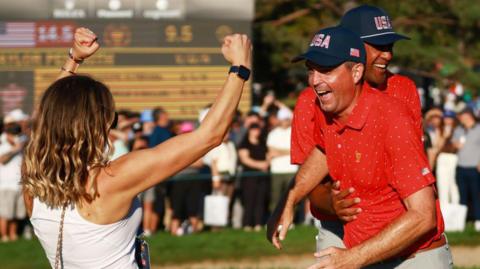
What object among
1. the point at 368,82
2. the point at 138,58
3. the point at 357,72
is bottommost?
the point at 138,58

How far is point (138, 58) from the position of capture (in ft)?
68.2

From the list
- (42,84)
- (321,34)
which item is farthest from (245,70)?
(42,84)

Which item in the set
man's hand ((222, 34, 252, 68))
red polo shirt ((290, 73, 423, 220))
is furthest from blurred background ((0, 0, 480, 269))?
man's hand ((222, 34, 252, 68))

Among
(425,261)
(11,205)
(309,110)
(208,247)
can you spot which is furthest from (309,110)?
(11,205)

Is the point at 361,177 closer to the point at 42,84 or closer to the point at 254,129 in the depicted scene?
the point at 254,129

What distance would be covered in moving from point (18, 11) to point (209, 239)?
702 cm

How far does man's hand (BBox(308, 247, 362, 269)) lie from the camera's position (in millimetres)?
5312

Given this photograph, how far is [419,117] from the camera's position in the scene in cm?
634

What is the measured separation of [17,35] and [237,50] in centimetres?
1597

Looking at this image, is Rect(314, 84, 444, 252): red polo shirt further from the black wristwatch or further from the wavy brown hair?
the wavy brown hair

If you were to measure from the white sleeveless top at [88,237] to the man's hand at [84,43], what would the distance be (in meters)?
0.95

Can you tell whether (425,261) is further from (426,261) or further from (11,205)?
(11,205)

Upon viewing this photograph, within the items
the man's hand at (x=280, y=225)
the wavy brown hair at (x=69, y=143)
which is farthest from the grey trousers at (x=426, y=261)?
the wavy brown hair at (x=69, y=143)

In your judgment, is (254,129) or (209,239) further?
(254,129)
